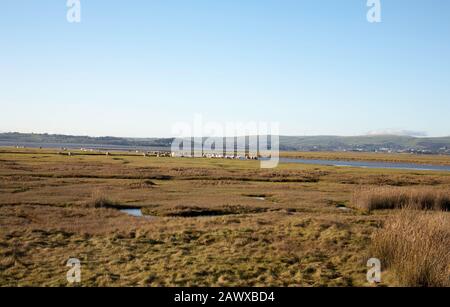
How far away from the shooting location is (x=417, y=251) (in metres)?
12.2

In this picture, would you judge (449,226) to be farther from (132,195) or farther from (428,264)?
(132,195)

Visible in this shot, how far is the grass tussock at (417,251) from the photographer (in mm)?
11641

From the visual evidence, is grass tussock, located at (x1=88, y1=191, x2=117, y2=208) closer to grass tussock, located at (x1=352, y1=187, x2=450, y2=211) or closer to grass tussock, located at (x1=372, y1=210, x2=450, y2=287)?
grass tussock, located at (x1=352, y1=187, x2=450, y2=211)

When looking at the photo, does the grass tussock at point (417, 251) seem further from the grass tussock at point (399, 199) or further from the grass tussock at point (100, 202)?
the grass tussock at point (100, 202)

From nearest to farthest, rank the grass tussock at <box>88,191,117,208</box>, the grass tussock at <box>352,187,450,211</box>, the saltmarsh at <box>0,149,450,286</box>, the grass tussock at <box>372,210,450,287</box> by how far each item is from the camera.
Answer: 1. the grass tussock at <box>372,210,450,287</box>
2. the saltmarsh at <box>0,149,450,286</box>
3. the grass tussock at <box>88,191,117,208</box>
4. the grass tussock at <box>352,187,450,211</box>

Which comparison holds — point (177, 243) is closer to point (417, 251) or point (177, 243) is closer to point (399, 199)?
point (417, 251)

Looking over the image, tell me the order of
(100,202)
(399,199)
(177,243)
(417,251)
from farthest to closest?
1. (399,199)
2. (100,202)
3. (177,243)
4. (417,251)

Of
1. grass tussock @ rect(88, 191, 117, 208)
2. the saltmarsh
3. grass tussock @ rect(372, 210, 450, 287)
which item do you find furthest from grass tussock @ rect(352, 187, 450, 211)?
grass tussock @ rect(88, 191, 117, 208)

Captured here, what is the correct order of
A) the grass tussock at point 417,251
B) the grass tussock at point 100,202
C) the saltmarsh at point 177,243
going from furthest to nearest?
the grass tussock at point 100,202 → the saltmarsh at point 177,243 → the grass tussock at point 417,251

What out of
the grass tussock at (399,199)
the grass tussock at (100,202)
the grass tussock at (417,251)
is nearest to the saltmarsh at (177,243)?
the grass tussock at (100,202)

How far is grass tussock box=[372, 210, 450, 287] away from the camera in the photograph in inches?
458

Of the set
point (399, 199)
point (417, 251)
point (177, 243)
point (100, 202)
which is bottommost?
point (399, 199)

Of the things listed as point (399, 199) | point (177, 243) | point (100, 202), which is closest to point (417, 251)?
point (177, 243)
